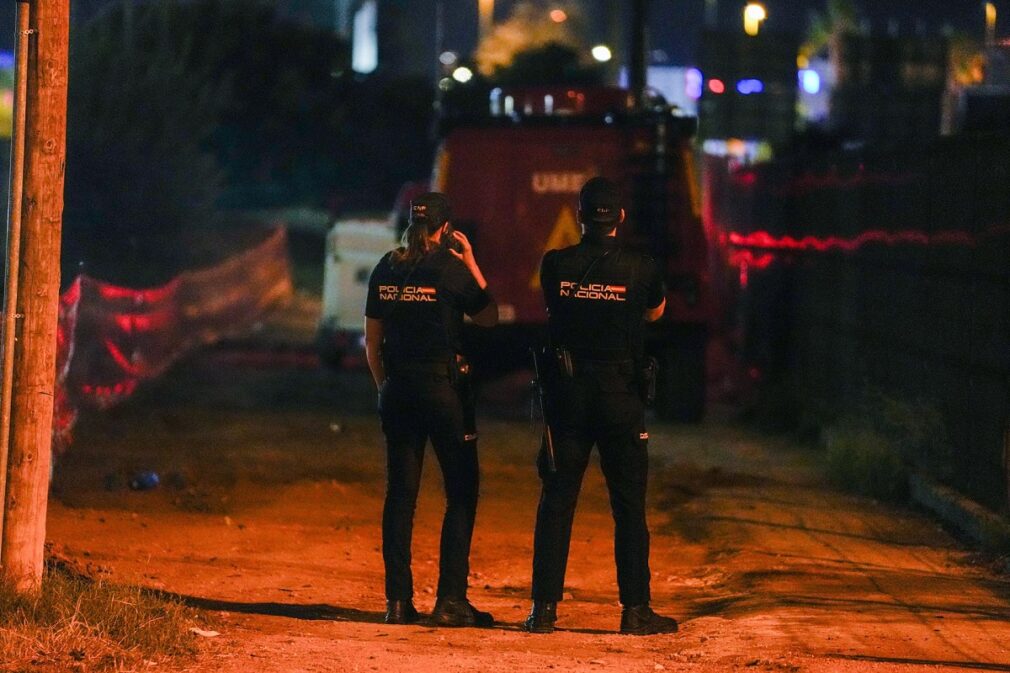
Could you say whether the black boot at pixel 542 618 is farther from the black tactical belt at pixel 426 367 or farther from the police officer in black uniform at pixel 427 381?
the black tactical belt at pixel 426 367

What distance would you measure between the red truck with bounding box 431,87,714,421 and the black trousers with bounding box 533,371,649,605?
7.60 m

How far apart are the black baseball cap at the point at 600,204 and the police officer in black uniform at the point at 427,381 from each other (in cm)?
57

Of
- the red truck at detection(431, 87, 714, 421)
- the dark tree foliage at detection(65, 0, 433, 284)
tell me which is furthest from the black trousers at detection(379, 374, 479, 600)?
the dark tree foliage at detection(65, 0, 433, 284)

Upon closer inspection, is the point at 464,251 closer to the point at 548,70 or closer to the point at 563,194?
the point at 563,194

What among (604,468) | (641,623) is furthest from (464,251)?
(641,623)

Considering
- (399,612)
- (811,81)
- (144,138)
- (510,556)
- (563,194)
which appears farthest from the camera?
(811,81)

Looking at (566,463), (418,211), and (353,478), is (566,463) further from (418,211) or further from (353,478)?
(353,478)

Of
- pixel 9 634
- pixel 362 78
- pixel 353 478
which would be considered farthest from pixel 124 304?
pixel 362 78

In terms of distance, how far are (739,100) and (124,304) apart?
66.4ft

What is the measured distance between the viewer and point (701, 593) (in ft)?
27.0

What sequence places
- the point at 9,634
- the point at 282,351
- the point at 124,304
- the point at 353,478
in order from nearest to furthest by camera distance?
the point at 9,634 → the point at 353,478 → the point at 124,304 → the point at 282,351

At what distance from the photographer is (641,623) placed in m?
6.88

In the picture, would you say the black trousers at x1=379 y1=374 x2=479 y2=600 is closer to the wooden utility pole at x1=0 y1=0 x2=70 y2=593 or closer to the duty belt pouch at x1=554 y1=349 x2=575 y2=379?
the duty belt pouch at x1=554 y1=349 x2=575 y2=379

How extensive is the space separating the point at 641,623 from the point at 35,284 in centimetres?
285
